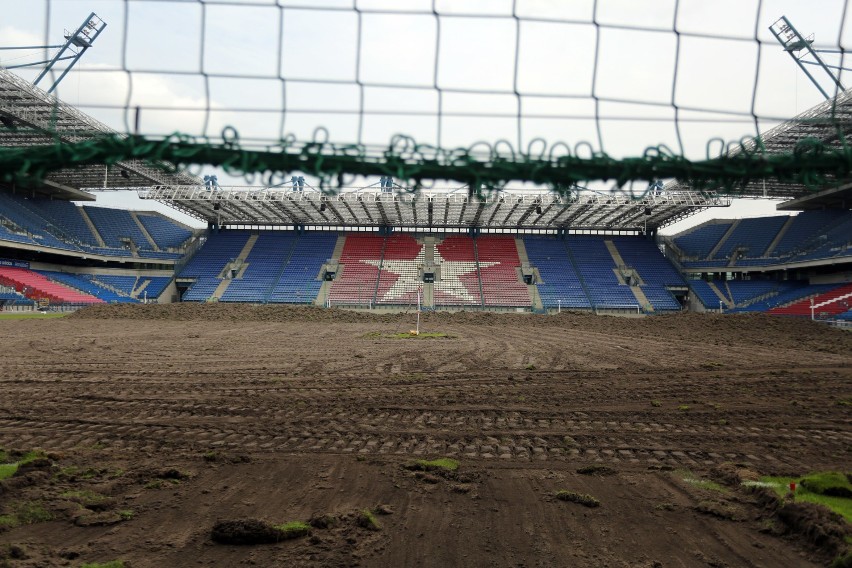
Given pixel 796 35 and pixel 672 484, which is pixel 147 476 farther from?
pixel 796 35

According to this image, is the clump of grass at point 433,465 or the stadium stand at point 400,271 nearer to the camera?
the clump of grass at point 433,465

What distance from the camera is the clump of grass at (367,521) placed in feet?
13.4

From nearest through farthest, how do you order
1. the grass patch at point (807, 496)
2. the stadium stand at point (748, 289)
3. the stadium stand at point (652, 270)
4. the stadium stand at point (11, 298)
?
the grass patch at point (807, 496), the stadium stand at point (11, 298), the stadium stand at point (748, 289), the stadium stand at point (652, 270)

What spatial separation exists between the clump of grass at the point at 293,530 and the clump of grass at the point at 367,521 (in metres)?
0.42

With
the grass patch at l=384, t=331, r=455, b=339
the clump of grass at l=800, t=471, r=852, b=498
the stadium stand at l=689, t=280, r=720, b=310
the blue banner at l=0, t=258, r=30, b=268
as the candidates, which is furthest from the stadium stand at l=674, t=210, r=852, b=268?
the blue banner at l=0, t=258, r=30, b=268

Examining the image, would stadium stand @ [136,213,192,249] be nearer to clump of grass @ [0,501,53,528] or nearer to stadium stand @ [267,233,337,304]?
stadium stand @ [267,233,337,304]

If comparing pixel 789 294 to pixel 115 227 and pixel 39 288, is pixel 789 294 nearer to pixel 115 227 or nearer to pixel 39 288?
pixel 39 288

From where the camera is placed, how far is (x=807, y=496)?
4.64m

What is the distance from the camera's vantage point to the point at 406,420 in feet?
24.1

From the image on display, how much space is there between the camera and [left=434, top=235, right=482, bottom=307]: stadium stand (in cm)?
4016

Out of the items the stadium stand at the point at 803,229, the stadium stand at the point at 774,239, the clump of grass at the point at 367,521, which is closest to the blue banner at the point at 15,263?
the clump of grass at the point at 367,521

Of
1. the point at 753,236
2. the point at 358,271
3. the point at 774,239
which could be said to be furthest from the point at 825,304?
the point at 358,271

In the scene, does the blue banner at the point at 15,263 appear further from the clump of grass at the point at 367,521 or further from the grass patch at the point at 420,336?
the clump of grass at the point at 367,521

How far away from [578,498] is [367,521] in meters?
2.02
